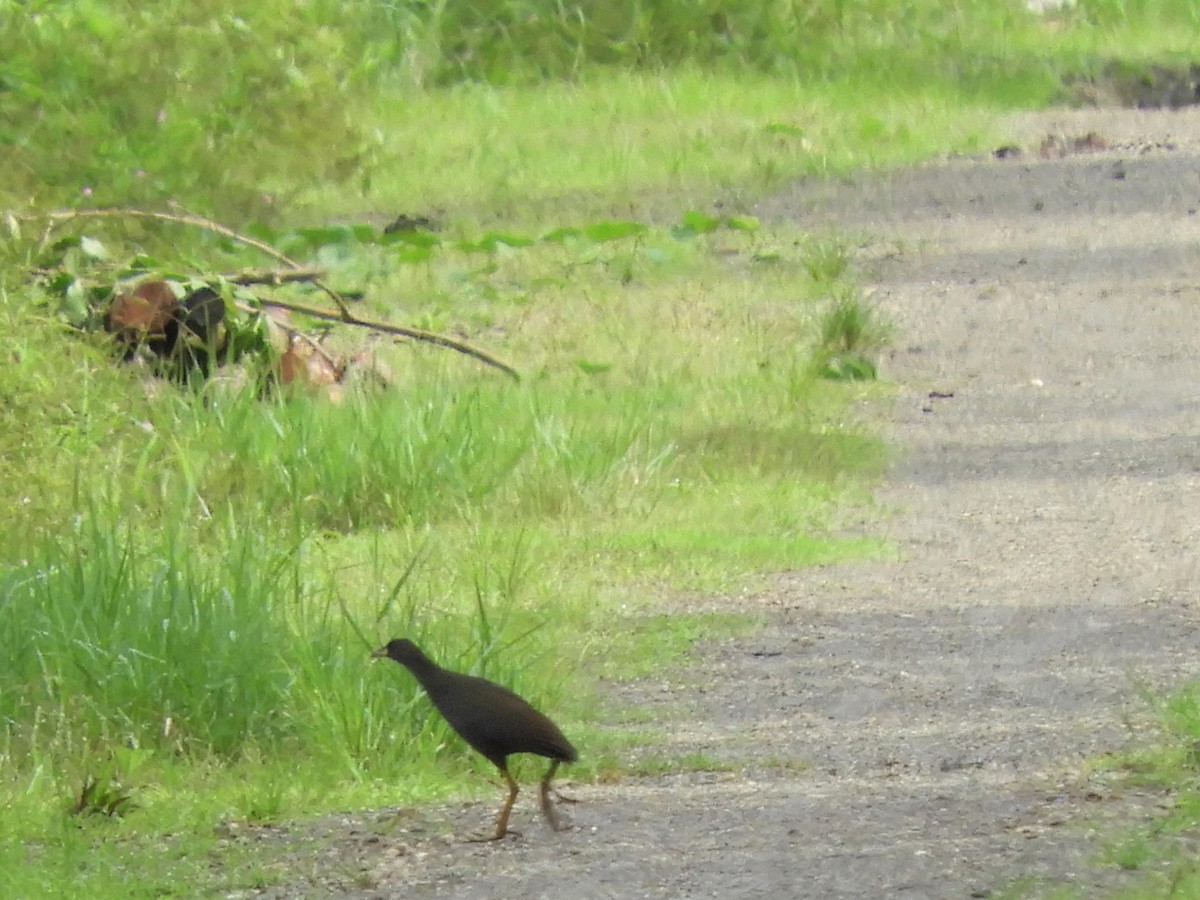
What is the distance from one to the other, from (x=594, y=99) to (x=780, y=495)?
9.24 m

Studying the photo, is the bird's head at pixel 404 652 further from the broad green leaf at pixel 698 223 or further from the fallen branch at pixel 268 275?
the broad green leaf at pixel 698 223

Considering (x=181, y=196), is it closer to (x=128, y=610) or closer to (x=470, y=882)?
(x=128, y=610)

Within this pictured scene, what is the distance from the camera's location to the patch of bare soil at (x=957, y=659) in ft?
15.7

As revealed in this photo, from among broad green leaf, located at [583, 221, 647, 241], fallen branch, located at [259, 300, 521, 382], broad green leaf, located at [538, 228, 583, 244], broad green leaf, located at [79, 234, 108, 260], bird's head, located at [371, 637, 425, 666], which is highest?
bird's head, located at [371, 637, 425, 666]

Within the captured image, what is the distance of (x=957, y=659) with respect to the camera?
21.8 ft

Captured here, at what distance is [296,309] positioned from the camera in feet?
31.5

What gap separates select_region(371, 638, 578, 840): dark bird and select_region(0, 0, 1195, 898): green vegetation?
15.5 inches

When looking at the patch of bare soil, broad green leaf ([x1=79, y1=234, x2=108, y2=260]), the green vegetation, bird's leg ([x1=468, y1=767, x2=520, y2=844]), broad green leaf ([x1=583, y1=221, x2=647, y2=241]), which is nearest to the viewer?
the patch of bare soil

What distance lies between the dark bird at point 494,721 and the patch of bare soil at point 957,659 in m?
0.14

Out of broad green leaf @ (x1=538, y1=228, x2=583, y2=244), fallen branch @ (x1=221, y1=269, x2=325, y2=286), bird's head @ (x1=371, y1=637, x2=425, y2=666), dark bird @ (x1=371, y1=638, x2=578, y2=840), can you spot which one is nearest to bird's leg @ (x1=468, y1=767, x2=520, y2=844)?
dark bird @ (x1=371, y1=638, x2=578, y2=840)

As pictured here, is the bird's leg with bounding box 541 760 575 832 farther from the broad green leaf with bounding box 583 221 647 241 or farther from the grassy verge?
the broad green leaf with bounding box 583 221 647 241

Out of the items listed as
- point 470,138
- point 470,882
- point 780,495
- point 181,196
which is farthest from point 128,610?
point 470,138

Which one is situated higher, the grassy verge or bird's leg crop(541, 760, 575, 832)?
bird's leg crop(541, 760, 575, 832)

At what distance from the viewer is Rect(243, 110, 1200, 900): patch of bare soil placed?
479 cm
